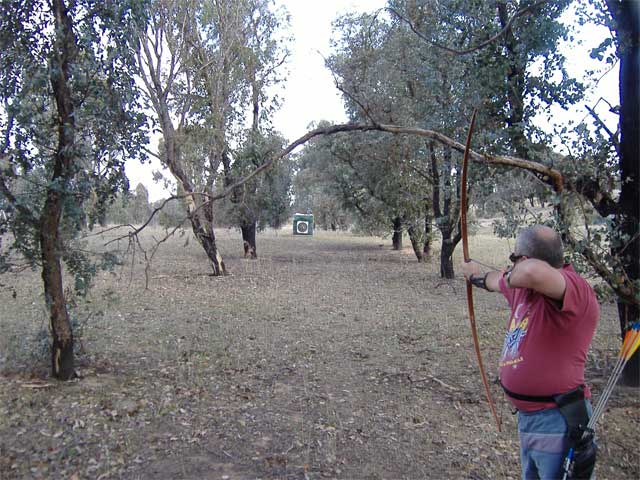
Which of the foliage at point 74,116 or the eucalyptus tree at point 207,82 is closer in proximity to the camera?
the foliage at point 74,116

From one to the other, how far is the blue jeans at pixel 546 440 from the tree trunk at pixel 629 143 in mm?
3571

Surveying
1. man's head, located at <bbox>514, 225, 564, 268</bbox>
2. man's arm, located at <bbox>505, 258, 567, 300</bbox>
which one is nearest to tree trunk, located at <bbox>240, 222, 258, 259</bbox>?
man's head, located at <bbox>514, 225, 564, 268</bbox>

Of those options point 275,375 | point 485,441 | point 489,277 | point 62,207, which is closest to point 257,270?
point 275,375

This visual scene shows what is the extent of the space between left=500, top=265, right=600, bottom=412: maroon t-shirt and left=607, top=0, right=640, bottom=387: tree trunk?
3.42 metres

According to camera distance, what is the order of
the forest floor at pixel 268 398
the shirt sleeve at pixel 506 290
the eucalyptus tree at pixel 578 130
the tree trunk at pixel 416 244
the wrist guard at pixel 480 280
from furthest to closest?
the tree trunk at pixel 416 244, the eucalyptus tree at pixel 578 130, the forest floor at pixel 268 398, the wrist guard at pixel 480 280, the shirt sleeve at pixel 506 290

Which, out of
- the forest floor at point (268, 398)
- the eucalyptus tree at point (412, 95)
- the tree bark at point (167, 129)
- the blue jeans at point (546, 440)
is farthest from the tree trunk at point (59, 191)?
the tree bark at point (167, 129)

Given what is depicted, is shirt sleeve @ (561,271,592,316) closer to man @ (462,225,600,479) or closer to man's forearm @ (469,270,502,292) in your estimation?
man @ (462,225,600,479)

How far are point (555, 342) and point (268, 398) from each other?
4.28 metres

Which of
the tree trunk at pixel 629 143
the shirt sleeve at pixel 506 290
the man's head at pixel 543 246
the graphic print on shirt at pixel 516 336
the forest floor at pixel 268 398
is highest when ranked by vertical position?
the tree trunk at pixel 629 143

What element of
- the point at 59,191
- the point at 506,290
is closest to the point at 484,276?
the point at 506,290

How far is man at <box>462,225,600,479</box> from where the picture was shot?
9.12 ft

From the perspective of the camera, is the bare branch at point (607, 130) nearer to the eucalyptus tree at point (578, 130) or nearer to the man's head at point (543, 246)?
the eucalyptus tree at point (578, 130)

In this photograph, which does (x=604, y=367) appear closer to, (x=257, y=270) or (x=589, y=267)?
(x=589, y=267)

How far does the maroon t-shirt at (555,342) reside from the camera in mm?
2803
